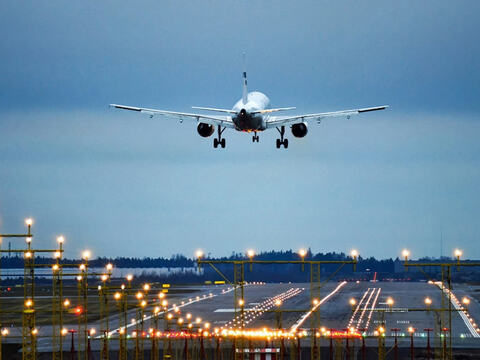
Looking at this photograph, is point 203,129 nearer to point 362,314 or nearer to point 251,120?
point 251,120

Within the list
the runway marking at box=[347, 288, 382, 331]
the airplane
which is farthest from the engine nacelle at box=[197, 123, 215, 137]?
the runway marking at box=[347, 288, 382, 331]

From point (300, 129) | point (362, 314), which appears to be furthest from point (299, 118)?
point (362, 314)

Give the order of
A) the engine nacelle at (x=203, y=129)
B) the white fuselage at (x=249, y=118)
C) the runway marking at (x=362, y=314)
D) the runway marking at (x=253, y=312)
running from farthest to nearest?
the runway marking at (x=253, y=312), the runway marking at (x=362, y=314), the engine nacelle at (x=203, y=129), the white fuselage at (x=249, y=118)

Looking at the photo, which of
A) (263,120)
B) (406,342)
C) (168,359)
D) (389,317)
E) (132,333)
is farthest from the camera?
(389,317)

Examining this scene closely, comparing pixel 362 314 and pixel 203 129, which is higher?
pixel 203 129

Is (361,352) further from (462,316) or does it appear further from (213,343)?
(462,316)

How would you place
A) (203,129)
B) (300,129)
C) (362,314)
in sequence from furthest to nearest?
1. (362,314)
2. (203,129)
3. (300,129)

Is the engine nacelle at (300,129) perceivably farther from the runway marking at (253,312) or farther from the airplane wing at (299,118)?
the runway marking at (253,312)

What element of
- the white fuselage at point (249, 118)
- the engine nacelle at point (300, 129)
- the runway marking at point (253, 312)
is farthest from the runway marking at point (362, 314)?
the white fuselage at point (249, 118)

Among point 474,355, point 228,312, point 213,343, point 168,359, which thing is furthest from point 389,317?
point 168,359

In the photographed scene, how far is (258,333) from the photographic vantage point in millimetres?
126625

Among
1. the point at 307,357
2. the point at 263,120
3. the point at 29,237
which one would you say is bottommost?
the point at 307,357

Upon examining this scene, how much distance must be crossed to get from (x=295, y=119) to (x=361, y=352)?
91.3 feet

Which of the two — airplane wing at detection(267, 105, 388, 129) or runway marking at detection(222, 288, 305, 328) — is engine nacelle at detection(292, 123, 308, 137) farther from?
runway marking at detection(222, 288, 305, 328)
